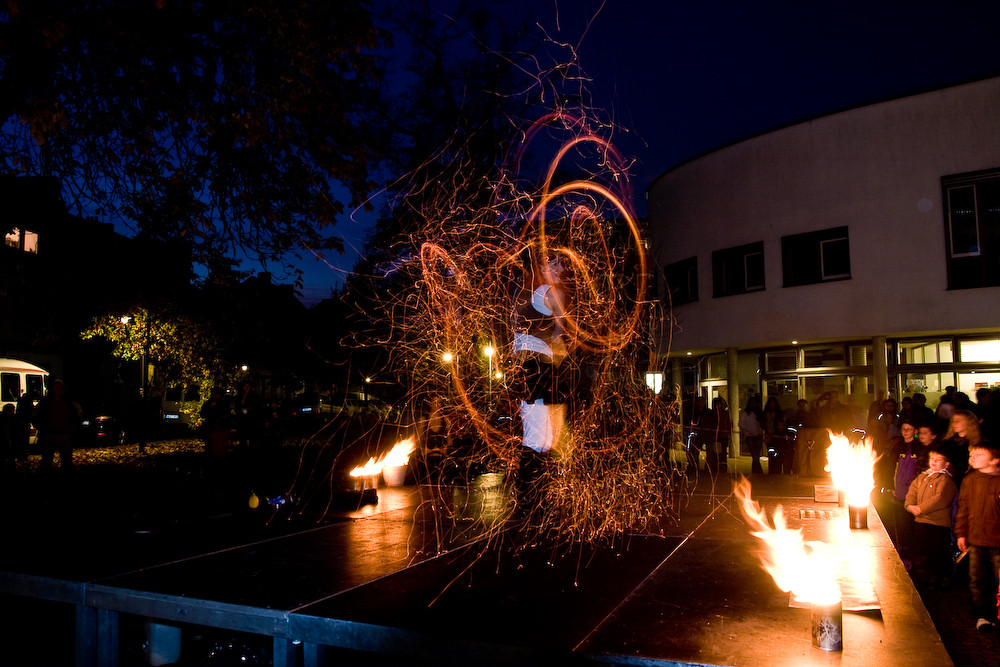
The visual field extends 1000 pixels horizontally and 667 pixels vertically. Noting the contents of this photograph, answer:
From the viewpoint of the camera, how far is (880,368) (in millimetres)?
16469

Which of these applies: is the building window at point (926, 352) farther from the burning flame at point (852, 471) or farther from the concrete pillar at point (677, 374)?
the concrete pillar at point (677, 374)

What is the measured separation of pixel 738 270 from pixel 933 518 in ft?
44.7

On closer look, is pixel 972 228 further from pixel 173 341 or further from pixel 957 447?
pixel 173 341

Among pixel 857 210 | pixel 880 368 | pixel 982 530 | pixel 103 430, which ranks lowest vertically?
pixel 982 530

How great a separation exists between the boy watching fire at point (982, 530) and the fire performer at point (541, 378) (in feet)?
13.9

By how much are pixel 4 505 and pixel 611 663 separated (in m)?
9.37

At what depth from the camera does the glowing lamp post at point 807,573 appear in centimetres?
374

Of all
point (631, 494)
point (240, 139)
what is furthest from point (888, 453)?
point (240, 139)

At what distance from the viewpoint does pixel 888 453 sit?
11570 mm

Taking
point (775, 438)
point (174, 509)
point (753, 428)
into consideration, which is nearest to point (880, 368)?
point (775, 438)

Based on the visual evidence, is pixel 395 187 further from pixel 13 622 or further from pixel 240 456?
pixel 13 622

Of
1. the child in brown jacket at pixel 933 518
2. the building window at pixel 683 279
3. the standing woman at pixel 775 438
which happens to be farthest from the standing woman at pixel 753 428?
the child in brown jacket at pixel 933 518

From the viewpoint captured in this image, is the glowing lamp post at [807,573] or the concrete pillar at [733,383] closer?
the glowing lamp post at [807,573]

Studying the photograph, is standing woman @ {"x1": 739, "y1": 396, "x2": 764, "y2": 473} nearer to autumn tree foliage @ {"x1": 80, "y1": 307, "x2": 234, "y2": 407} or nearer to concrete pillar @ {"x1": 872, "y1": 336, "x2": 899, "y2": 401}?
concrete pillar @ {"x1": 872, "y1": 336, "x2": 899, "y2": 401}
